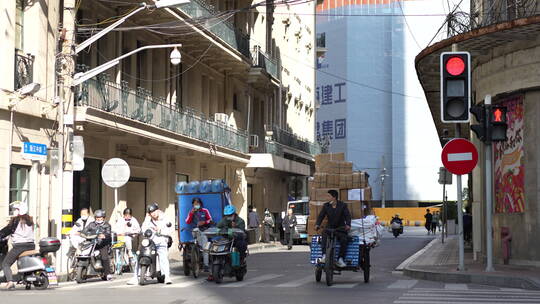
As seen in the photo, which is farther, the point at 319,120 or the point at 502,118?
the point at 319,120

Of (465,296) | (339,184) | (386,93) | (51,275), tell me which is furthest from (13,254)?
(386,93)

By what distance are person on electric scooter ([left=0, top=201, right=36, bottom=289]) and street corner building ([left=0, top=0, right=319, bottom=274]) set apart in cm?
269

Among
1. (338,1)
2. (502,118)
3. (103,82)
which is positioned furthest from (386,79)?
(502,118)

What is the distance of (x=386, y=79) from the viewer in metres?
87.6

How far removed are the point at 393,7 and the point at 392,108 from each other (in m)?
9.73

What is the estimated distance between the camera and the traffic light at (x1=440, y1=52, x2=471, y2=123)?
1639 centimetres

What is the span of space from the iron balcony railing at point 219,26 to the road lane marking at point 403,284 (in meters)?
13.7

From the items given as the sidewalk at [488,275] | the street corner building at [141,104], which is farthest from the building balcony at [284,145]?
the sidewalk at [488,275]

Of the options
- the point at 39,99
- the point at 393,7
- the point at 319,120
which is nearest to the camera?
the point at 39,99

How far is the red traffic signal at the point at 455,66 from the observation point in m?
16.7

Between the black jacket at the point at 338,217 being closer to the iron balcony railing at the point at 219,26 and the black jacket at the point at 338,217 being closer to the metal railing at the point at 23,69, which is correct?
the metal railing at the point at 23,69

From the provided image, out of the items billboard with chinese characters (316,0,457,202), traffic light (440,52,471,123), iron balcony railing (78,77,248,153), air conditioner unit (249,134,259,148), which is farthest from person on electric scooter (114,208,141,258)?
billboard with chinese characters (316,0,457,202)

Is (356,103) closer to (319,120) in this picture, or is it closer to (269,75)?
(319,120)

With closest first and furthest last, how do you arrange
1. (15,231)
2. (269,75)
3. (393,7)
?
(15,231)
(269,75)
(393,7)
